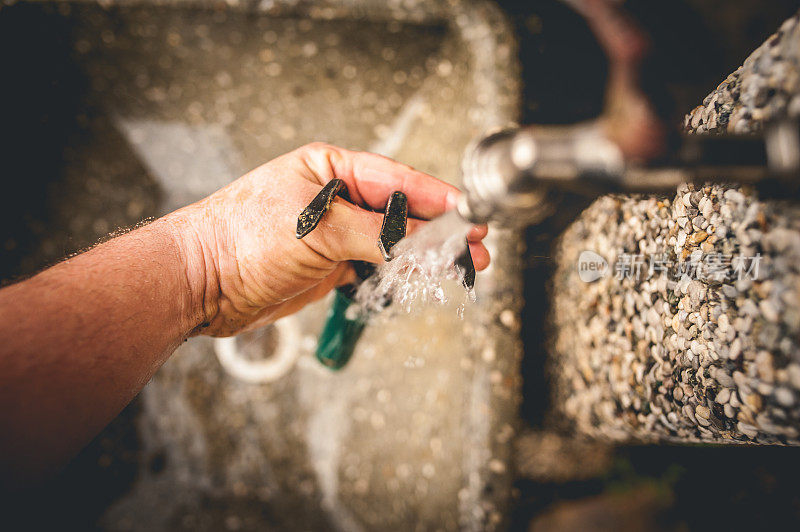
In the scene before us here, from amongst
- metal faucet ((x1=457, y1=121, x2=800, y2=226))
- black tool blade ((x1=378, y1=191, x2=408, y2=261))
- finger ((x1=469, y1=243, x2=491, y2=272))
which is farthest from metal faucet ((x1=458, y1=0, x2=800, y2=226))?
finger ((x1=469, y1=243, x2=491, y2=272))

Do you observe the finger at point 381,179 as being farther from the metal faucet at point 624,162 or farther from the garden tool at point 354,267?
the metal faucet at point 624,162

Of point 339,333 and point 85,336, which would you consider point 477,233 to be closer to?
point 339,333

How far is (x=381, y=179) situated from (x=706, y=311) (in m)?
0.62

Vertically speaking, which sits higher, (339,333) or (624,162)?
(624,162)

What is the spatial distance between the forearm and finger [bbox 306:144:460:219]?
0.33 meters

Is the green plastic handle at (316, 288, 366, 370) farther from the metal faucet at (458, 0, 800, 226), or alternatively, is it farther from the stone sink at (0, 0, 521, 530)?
the metal faucet at (458, 0, 800, 226)

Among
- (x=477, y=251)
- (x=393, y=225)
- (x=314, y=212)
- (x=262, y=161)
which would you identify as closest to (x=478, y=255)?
(x=477, y=251)

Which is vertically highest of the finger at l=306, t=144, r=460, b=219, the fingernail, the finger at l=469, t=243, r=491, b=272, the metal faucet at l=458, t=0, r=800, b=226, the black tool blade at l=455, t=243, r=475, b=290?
the finger at l=306, t=144, r=460, b=219

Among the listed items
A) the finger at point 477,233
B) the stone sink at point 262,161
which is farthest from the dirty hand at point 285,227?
the stone sink at point 262,161

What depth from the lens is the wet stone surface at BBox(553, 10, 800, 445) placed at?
0.50 metres

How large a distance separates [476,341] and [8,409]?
3.16 feet

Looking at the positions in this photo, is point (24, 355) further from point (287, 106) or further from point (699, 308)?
point (287, 106)

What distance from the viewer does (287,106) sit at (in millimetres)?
1477

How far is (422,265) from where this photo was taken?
0.82 m
